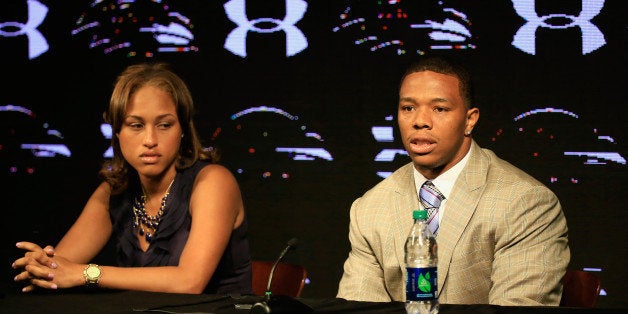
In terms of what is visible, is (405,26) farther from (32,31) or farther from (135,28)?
(32,31)

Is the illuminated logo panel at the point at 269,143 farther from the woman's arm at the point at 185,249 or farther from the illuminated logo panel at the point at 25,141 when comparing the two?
the woman's arm at the point at 185,249

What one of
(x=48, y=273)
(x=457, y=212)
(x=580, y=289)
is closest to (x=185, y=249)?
(x=48, y=273)

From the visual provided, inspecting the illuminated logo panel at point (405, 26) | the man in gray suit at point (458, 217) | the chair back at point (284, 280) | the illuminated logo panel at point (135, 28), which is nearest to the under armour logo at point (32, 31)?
the illuminated logo panel at point (135, 28)

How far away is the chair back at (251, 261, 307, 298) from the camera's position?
2840 millimetres

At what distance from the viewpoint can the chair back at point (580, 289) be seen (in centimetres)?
249

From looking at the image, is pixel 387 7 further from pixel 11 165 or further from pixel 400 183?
pixel 11 165

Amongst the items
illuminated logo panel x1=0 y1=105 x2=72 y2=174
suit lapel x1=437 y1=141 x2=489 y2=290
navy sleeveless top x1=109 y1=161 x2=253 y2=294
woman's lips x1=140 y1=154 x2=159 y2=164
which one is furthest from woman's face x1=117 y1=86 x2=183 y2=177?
illuminated logo panel x1=0 y1=105 x2=72 y2=174

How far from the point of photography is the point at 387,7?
13.3ft

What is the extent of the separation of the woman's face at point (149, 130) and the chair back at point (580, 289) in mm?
1459

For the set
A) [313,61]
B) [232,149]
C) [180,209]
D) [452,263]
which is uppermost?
[313,61]

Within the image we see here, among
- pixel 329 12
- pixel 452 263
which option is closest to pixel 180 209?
pixel 452 263

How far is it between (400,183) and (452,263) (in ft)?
1.24

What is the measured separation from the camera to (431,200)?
8.80 feet

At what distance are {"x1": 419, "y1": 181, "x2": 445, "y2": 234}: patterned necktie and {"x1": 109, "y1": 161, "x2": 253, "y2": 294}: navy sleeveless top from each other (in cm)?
70
